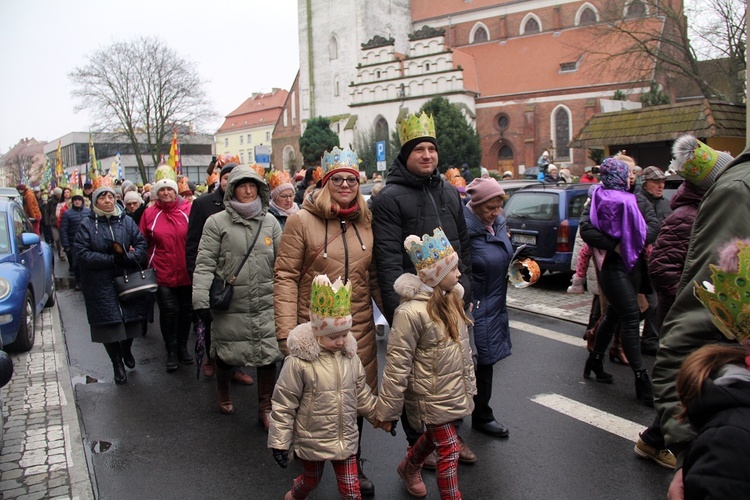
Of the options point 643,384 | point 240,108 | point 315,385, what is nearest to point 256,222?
point 315,385

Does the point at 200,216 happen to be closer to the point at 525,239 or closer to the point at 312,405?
the point at 312,405

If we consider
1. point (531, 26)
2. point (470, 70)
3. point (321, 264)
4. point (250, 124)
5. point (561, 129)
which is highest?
point (531, 26)

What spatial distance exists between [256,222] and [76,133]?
271 feet

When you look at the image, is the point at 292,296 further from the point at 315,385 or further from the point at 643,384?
the point at 643,384

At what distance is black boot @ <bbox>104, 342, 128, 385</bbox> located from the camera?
6.57m

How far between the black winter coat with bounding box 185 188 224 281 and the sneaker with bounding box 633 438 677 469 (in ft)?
13.6

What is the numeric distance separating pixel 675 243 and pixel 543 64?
50.2m

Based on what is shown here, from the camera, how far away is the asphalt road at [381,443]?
4168mm

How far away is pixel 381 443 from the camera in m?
4.93

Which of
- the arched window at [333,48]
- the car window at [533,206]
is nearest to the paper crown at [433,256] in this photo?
the car window at [533,206]

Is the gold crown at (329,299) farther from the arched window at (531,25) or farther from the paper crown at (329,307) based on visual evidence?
the arched window at (531,25)

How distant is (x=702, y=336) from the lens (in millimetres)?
1949

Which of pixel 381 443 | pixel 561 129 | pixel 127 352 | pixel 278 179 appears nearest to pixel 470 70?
pixel 561 129

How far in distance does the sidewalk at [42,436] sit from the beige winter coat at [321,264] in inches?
71.3
